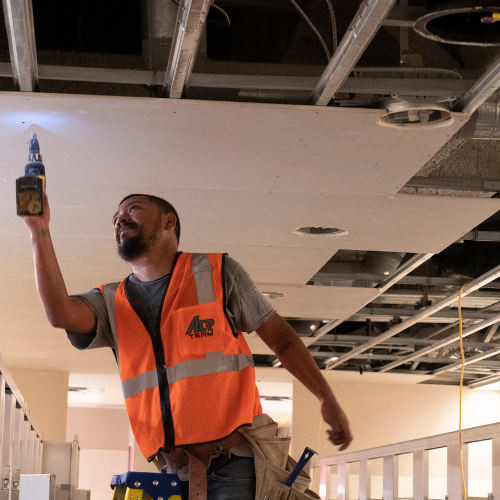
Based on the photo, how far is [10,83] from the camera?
3.10 metres

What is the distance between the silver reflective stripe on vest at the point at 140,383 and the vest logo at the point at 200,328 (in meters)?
0.14

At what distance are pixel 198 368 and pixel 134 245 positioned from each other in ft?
1.25

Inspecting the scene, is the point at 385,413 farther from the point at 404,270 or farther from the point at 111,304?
the point at 111,304

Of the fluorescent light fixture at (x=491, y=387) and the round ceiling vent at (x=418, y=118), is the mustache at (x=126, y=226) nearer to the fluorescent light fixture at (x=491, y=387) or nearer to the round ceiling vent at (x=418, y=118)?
the round ceiling vent at (x=418, y=118)

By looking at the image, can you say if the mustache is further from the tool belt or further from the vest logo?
the tool belt

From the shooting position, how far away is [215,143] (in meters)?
3.35

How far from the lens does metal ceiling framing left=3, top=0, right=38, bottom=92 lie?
7.77 feet

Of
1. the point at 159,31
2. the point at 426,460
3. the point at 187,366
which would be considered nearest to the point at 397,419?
the point at 426,460

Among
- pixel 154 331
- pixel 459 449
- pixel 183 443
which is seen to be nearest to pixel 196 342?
pixel 154 331

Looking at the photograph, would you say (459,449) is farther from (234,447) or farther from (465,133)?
(234,447)

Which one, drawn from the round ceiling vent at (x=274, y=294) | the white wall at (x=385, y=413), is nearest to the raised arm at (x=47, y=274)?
the round ceiling vent at (x=274, y=294)

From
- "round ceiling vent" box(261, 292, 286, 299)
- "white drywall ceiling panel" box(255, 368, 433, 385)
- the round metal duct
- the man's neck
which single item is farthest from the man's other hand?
"white drywall ceiling panel" box(255, 368, 433, 385)

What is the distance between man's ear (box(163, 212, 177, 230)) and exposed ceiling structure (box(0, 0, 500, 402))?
76cm

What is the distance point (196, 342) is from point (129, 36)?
6.37 feet
